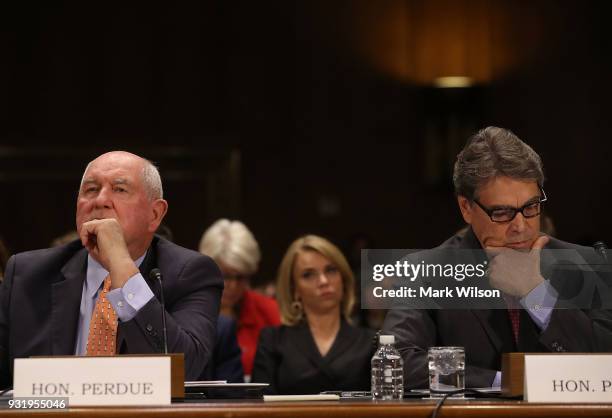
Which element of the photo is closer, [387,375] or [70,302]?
[387,375]

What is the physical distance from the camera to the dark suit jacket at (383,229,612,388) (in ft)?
9.34

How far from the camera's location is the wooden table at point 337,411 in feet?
7.49

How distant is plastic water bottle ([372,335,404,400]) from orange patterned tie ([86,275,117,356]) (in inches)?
31.0

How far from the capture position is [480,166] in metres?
3.01

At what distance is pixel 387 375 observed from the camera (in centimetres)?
267

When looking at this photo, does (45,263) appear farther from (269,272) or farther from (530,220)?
(269,272)

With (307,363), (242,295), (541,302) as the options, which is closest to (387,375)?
(541,302)

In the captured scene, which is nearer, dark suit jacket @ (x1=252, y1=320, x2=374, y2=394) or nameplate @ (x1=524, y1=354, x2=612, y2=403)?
nameplate @ (x1=524, y1=354, x2=612, y2=403)

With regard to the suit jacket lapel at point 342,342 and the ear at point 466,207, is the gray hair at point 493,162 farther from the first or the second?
the suit jacket lapel at point 342,342

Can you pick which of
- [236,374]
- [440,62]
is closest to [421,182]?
[440,62]

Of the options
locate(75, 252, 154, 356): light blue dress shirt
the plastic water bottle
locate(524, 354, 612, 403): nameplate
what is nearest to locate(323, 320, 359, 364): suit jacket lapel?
locate(75, 252, 154, 356): light blue dress shirt

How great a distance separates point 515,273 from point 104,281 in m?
1.23

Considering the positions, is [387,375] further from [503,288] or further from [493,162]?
[493,162]

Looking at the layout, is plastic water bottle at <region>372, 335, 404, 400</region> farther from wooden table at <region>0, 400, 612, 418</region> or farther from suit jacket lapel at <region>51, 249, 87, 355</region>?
Answer: suit jacket lapel at <region>51, 249, 87, 355</region>
